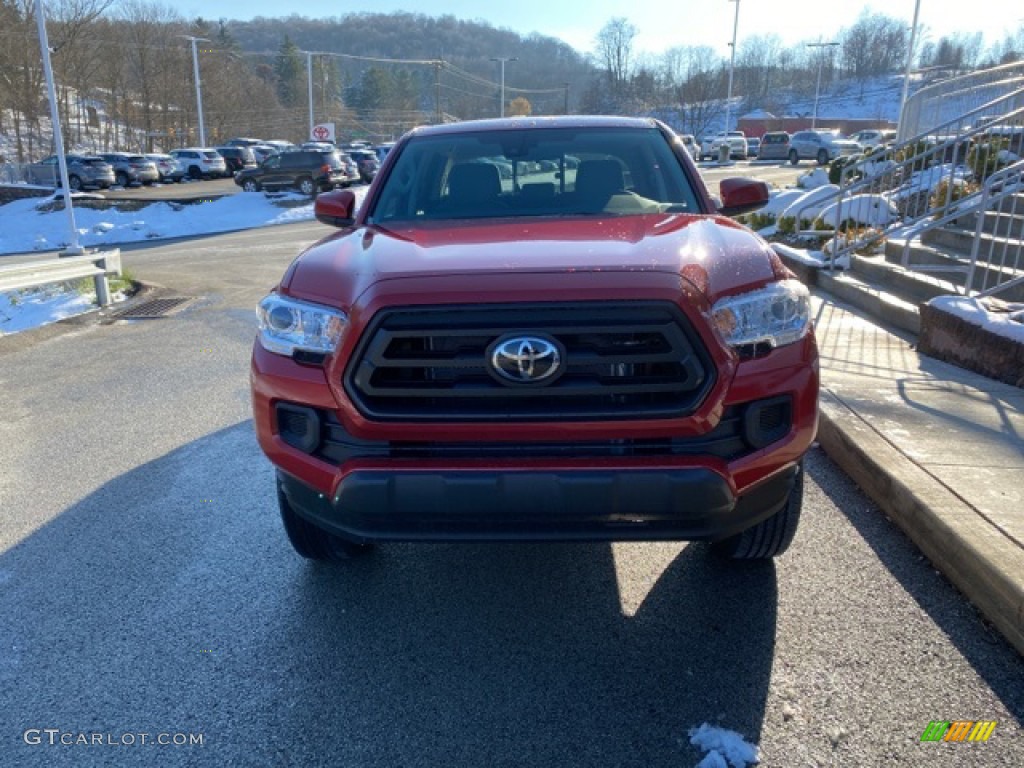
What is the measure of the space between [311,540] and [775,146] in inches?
2067

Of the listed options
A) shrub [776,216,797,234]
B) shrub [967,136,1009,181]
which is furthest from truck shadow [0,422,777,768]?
shrub [776,216,797,234]

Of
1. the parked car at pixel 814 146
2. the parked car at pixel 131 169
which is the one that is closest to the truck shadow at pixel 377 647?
the parked car at pixel 131 169

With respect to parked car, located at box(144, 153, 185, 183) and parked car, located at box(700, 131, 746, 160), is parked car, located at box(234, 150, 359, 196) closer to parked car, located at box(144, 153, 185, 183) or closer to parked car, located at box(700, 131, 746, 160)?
parked car, located at box(144, 153, 185, 183)

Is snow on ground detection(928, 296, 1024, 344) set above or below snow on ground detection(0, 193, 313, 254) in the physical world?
above

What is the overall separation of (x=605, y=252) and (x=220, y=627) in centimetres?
194

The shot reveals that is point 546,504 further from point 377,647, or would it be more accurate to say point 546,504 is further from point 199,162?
point 199,162

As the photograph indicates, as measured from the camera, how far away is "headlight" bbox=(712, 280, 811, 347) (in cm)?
239

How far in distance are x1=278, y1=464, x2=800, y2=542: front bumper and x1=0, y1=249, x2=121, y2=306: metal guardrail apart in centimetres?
778

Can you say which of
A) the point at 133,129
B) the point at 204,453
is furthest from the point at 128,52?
the point at 204,453

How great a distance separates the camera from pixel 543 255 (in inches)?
101

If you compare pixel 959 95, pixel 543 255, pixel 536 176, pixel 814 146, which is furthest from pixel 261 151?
pixel 543 255

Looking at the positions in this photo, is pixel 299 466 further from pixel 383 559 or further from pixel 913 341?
pixel 913 341

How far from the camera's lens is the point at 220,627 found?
9.27 feet

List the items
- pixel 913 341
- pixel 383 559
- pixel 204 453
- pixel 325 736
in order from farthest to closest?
pixel 913 341
pixel 204 453
pixel 383 559
pixel 325 736
